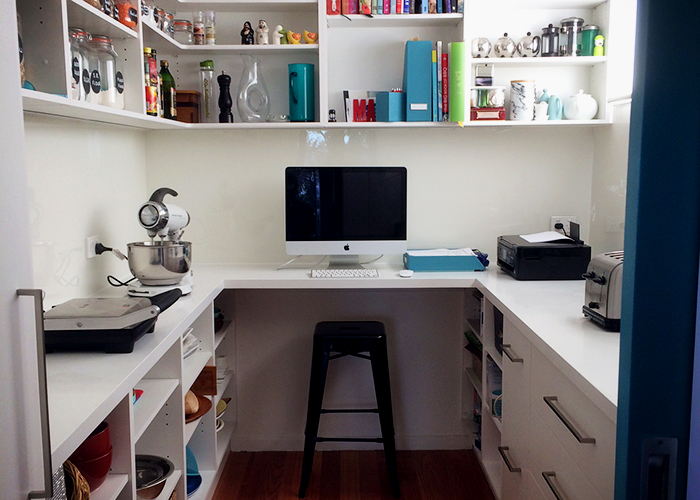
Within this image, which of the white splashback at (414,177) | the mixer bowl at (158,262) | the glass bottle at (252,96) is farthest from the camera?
the white splashback at (414,177)

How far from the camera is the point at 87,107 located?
6.05 ft

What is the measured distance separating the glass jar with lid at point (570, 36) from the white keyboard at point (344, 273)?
133cm

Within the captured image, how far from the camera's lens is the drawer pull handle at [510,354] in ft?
7.02

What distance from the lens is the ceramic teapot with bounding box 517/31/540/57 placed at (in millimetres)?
2930

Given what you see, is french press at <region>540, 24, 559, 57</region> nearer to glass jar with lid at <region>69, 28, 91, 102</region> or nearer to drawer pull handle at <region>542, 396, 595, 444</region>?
drawer pull handle at <region>542, 396, 595, 444</region>

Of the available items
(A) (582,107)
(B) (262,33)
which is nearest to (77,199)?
(B) (262,33)

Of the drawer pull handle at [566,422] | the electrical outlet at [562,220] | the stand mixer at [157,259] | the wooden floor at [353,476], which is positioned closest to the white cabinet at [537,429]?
the drawer pull handle at [566,422]

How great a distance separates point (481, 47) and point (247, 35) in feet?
3.49

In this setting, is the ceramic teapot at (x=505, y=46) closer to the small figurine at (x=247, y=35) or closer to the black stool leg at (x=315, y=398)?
the small figurine at (x=247, y=35)

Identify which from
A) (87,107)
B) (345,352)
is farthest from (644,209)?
(345,352)

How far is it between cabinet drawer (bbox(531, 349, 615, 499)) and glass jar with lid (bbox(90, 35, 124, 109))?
1.61 metres

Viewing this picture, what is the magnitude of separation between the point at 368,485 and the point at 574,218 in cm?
161

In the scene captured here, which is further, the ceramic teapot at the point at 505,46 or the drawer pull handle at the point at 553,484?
the ceramic teapot at the point at 505,46

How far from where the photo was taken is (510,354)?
2.26 metres
